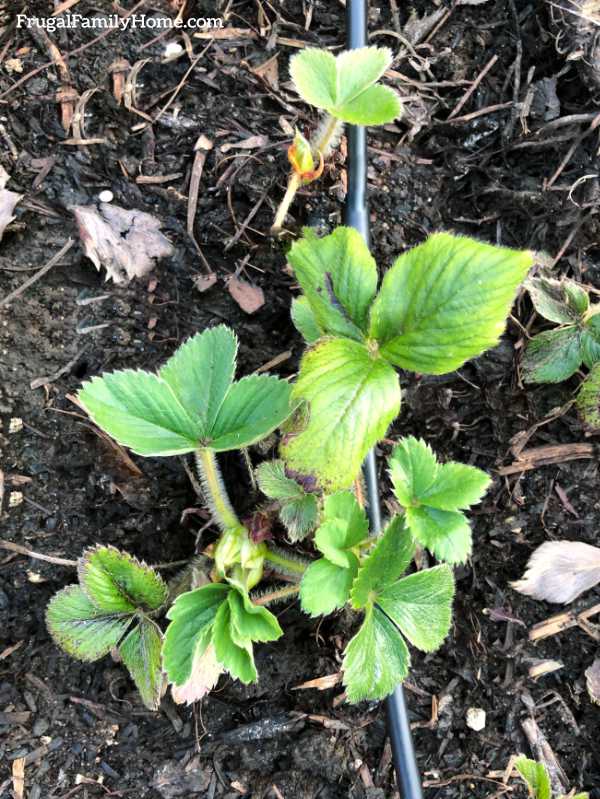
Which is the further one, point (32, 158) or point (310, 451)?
point (32, 158)

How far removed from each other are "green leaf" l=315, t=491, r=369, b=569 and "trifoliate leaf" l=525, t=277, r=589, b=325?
684 millimetres

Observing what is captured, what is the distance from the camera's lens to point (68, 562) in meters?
1.42

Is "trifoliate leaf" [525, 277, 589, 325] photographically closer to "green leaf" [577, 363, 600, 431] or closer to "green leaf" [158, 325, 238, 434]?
"green leaf" [577, 363, 600, 431]

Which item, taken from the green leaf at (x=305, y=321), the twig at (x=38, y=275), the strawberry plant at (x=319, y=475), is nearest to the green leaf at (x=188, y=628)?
the strawberry plant at (x=319, y=475)

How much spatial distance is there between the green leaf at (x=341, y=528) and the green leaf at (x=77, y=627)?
456 mm

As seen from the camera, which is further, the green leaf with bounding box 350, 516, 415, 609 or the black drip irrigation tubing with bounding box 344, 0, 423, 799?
the black drip irrigation tubing with bounding box 344, 0, 423, 799

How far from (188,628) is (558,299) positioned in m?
1.06

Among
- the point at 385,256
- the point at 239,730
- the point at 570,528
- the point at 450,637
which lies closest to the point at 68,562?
the point at 239,730

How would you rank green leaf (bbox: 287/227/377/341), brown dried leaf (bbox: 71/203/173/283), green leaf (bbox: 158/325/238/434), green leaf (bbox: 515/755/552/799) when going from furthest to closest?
brown dried leaf (bbox: 71/203/173/283)
green leaf (bbox: 515/755/552/799)
green leaf (bbox: 158/325/238/434)
green leaf (bbox: 287/227/377/341)

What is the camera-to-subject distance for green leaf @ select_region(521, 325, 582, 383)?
5.13ft

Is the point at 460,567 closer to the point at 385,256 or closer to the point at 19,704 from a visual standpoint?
the point at 385,256

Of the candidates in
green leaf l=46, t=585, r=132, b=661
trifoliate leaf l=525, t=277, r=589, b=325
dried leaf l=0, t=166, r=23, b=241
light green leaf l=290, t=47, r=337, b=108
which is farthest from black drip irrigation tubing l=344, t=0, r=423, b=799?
dried leaf l=0, t=166, r=23, b=241

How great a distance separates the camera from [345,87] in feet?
4.41

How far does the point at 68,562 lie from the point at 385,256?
956 mm
